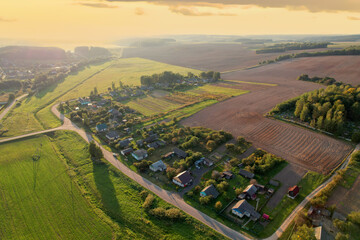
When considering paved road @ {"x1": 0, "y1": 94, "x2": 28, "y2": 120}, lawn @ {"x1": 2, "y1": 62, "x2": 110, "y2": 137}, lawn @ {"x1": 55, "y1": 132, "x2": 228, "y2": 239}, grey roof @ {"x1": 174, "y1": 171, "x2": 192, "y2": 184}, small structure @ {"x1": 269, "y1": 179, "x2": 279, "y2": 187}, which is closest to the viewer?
lawn @ {"x1": 55, "y1": 132, "x2": 228, "y2": 239}

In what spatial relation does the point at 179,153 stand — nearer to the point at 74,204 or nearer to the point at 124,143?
the point at 124,143

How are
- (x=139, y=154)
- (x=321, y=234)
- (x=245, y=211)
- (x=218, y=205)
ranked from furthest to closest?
(x=139, y=154) < (x=218, y=205) < (x=245, y=211) < (x=321, y=234)

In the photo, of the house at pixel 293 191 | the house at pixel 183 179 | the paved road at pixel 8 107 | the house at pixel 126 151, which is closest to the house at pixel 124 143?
the house at pixel 126 151

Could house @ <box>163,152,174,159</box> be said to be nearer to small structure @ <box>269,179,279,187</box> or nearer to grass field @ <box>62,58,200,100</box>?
small structure @ <box>269,179,279,187</box>

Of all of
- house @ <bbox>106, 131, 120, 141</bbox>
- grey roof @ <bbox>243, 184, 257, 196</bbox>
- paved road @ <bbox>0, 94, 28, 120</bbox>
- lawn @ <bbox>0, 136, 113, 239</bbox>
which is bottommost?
paved road @ <bbox>0, 94, 28, 120</bbox>

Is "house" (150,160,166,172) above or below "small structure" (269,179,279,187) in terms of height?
below

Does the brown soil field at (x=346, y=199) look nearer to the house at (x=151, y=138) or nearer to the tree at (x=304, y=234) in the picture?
the tree at (x=304, y=234)

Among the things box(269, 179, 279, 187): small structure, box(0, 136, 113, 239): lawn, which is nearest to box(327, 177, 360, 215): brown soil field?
box(269, 179, 279, 187): small structure

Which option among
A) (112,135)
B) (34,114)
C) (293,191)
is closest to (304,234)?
(293,191)
